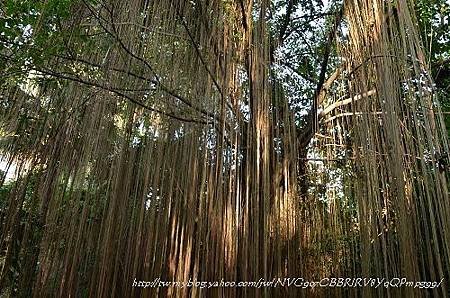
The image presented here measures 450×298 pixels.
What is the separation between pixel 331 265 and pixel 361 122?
1.09 m

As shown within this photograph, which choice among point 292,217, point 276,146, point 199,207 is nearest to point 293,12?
point 276,146

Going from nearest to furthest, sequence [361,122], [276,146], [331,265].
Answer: [361,122]
[276,146]
[331,265]

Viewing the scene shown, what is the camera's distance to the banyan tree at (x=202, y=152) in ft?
4.58

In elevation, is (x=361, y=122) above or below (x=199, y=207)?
above

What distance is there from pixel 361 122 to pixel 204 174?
2.02ft

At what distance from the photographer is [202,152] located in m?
1.70

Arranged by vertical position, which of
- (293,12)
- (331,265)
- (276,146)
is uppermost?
(293,12)

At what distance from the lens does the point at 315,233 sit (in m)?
2.31

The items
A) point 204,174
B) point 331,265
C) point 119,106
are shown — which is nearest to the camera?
point 204,174

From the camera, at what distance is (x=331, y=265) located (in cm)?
227

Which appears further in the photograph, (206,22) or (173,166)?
(206,22)

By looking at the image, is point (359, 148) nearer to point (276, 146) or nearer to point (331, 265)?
point (276, 146)

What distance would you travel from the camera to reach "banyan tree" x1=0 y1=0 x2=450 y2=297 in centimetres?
140

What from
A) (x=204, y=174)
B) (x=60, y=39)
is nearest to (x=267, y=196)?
(x=204, y=174)
